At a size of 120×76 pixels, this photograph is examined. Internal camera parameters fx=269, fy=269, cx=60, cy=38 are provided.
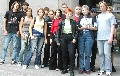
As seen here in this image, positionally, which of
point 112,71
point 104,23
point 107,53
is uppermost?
point 104,23

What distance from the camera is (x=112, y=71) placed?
27.2ft

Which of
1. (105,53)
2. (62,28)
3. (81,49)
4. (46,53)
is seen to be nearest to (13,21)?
(46,53)

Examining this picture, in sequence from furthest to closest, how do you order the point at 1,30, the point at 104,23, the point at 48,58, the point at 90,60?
1. the point at 1,30
2. the point at 48,58
3. the point at 90,60
4. the point at 104,23

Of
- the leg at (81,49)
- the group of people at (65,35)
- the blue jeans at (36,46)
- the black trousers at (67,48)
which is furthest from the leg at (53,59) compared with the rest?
the leg at (81,49)

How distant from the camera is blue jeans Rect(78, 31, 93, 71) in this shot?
7633mm

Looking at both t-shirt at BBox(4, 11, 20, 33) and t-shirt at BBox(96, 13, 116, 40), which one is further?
t-shirt at BBox(4, 11, 20, 33)

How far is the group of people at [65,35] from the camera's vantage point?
297 inches

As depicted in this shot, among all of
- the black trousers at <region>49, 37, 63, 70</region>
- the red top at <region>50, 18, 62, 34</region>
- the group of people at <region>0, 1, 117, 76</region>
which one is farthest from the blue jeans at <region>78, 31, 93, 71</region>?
the red top at <region>50, 18, 62, 34</region>

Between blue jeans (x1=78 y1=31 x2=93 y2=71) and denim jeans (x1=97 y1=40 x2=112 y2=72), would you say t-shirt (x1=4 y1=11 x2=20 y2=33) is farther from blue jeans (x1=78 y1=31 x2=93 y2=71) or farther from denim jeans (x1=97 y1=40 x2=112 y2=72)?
denim jeans (x1=97 y1=40 x2=112 y2=72)

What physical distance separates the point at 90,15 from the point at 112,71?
1.88 meters

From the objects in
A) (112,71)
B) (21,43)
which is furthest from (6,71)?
(112,71)

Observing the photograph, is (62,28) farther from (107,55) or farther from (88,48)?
(107,55)

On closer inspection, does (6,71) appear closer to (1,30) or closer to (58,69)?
(58,69)

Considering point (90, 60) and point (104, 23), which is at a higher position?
point (104, 23)
